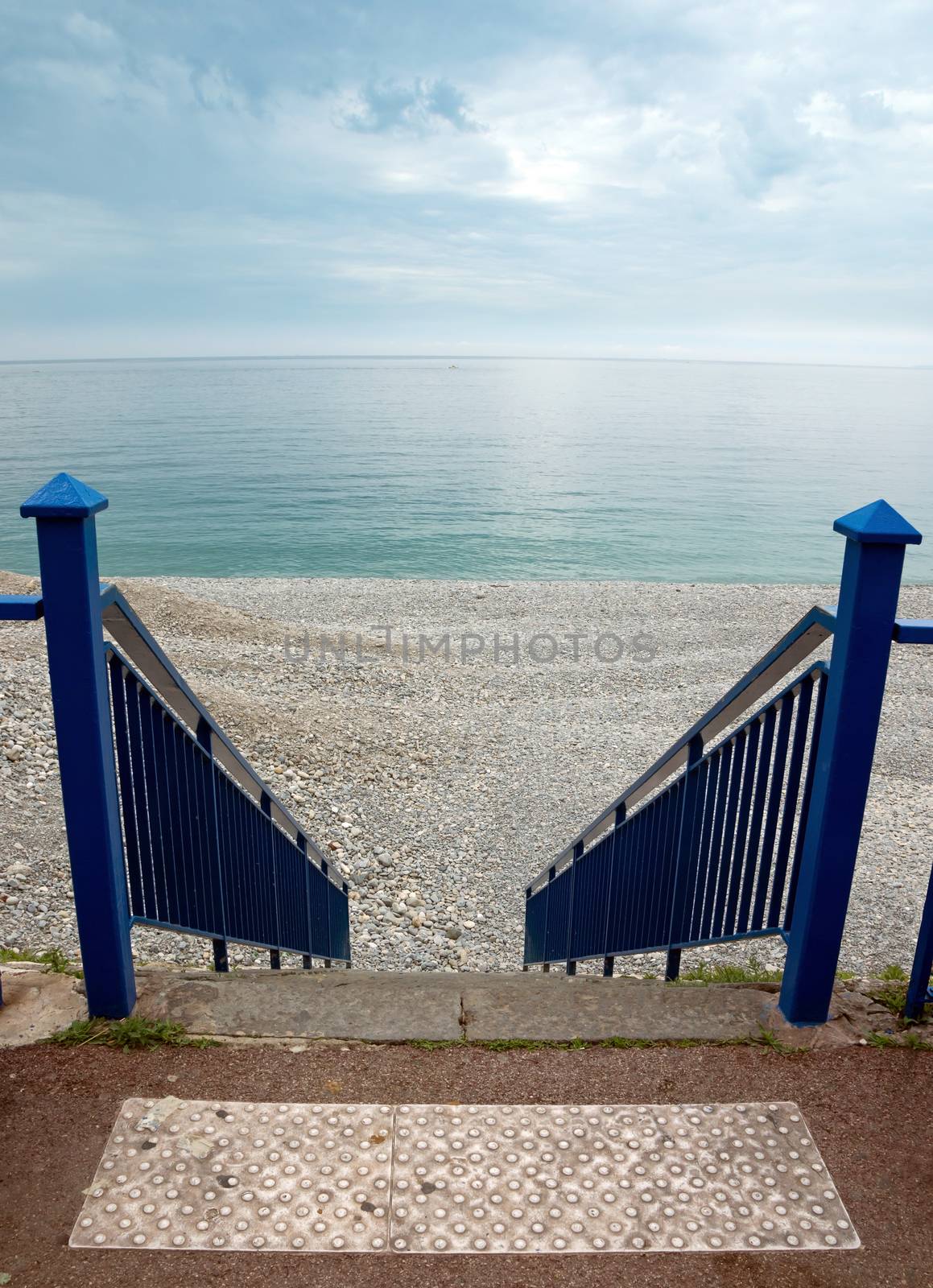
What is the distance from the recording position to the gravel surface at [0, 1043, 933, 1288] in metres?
2.08

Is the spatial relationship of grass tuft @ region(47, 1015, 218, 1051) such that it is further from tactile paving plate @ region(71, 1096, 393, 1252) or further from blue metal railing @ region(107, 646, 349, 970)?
blue metal railing @ region(107, 646, 349, 970)

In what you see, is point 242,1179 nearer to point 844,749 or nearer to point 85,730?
point 85,730

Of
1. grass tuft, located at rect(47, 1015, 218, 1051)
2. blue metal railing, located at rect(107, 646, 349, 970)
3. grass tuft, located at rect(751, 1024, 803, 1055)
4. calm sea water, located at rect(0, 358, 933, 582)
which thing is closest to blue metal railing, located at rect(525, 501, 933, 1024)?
grass tuft, located at rect(751, 1024, 803, 1055)

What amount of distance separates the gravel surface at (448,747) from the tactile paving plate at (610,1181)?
17.3 ft

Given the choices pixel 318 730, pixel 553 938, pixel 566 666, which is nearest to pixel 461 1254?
pixel 553 938

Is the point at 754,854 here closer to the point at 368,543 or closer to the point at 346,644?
the point at 346,644

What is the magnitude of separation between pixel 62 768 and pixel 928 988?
2.94 metres

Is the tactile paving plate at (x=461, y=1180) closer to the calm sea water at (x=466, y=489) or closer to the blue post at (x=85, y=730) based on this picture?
the blue post at (x=85, y=730)

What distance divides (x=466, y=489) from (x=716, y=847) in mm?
50343

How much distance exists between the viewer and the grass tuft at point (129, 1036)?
2.84m

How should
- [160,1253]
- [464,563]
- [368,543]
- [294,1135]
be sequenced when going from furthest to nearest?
1. [368,543]
2. [464,563]
3. [294,1135]
4. [160,1253]

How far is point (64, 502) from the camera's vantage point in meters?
2.36

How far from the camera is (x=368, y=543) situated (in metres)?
37.5

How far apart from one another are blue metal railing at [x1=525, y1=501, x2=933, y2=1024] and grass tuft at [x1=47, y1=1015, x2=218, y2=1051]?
196cm
